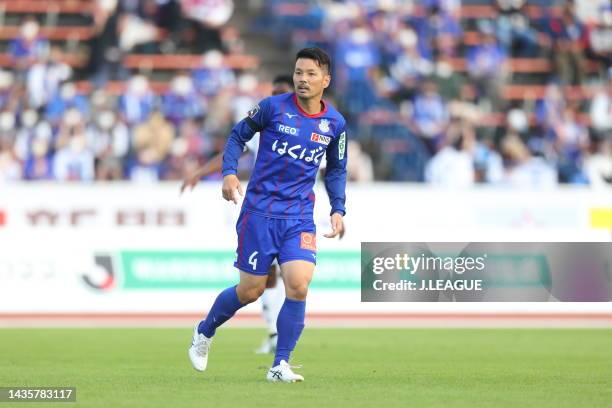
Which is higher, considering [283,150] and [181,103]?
[181,103]

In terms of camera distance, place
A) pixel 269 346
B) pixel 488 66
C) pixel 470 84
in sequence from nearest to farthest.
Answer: pixel 269 346, pixel 470 84, pixel 488 66

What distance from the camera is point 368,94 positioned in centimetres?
2436

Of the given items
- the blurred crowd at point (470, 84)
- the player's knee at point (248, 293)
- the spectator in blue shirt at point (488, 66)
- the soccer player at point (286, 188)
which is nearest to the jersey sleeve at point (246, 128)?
the soccer player at point (286, 188)

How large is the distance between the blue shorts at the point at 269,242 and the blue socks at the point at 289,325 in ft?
1.03

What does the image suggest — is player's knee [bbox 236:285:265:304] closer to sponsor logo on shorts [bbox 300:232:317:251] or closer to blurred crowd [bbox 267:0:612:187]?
sponsor logo on shorts [bbox 300:232:317:251]

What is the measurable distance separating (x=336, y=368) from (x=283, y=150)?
2506 millimetres

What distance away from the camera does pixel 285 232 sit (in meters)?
9.88

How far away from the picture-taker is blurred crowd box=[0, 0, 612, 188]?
22703mm

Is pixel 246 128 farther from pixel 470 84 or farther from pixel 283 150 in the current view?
pixel 470 84

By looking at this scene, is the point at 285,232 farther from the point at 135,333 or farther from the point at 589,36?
the point at 589,36

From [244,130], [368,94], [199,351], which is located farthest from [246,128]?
[368,94]

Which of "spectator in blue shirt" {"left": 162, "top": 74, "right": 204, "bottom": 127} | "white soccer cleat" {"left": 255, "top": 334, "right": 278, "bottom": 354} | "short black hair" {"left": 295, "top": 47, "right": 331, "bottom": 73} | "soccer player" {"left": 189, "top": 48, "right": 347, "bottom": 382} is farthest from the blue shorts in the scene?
"spectator in blue shirt" {"left": 162, "top": 74, "right": 204, "bottom": 127}

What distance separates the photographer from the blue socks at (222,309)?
398 inches

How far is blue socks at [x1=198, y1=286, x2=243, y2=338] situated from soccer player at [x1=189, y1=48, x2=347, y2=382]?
13 centimetres
